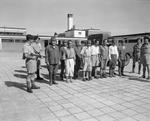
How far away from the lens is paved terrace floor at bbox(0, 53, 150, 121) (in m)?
3.47

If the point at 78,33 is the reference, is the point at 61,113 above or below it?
below

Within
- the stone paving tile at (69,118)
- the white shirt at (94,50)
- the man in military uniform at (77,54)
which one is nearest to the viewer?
the stone paving tile at (69,118)

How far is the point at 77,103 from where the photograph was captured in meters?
4.24

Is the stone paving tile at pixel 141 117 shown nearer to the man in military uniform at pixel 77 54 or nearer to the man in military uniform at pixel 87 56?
the man in military uniform at pixel 87 56

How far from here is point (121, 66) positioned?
782cm

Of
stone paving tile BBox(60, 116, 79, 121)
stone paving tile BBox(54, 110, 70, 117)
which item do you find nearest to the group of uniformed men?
stone paving tile BBox(54, 110, 70, 117)

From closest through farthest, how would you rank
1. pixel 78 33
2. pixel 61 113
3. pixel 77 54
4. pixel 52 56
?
pixel 61 113, pixel 52 56, pixel 77 54, pixel 78 33

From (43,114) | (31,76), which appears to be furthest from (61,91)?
(43,114)

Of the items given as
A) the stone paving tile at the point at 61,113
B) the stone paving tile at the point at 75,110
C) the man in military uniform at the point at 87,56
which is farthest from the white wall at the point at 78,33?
the stone paving tile at the point at 61,113

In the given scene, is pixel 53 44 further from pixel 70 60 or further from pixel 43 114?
pixel 43 114

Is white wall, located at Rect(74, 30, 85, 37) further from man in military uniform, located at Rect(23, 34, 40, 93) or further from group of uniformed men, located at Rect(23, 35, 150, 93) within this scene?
A: man in military uniform, located at Rect(23, 34, 40, 93)

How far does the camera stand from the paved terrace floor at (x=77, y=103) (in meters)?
3.47

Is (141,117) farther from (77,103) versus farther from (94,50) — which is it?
(94,50)

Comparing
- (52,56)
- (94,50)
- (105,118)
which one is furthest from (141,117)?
(94,50)
